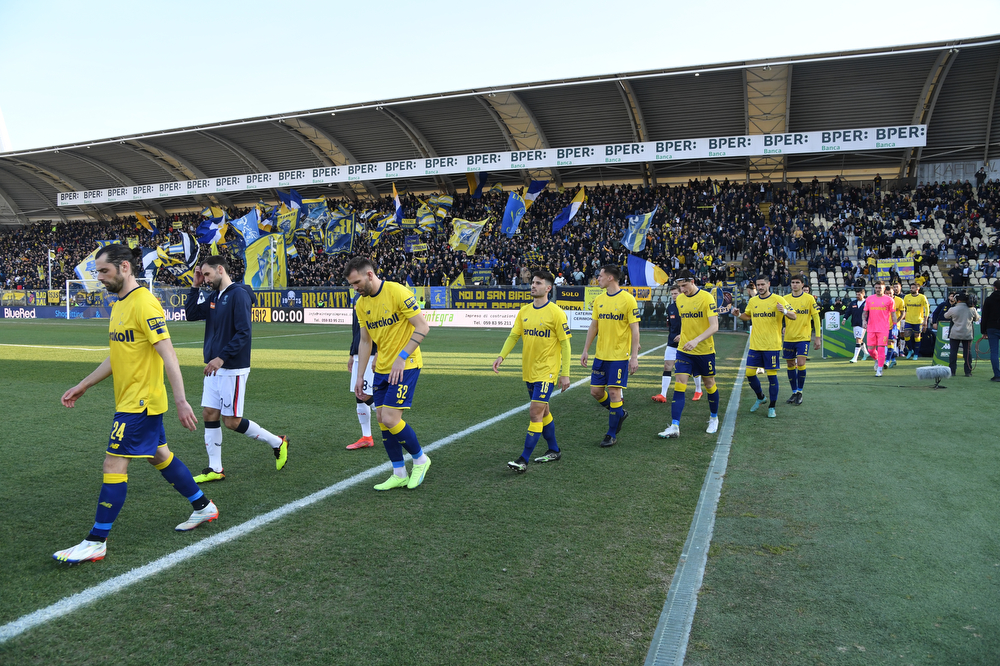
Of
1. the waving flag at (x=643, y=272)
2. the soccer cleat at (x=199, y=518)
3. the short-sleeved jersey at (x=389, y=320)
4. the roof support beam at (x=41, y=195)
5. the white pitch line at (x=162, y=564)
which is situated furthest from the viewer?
the roof support beam at (x=41, y=195)

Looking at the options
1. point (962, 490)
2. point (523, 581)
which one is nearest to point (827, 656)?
point (523, 581)

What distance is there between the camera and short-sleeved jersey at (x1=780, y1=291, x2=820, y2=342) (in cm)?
962

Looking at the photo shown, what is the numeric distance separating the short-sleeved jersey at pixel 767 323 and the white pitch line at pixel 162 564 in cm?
555

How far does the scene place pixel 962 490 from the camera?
5215 millimetres

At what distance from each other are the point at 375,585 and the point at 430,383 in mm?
8320

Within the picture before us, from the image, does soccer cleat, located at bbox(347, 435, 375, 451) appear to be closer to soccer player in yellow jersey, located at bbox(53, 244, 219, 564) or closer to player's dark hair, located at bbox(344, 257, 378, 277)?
player's dark hair, located at bbox(344, 257, 378, 277)

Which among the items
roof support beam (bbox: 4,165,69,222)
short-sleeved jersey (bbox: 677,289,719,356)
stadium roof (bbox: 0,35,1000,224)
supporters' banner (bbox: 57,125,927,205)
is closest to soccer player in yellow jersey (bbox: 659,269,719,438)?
short-sleeved jersey (bbox: 677,289,719,356)

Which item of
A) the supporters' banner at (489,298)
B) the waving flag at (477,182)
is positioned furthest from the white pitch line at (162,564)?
the waving flag at (477,182)

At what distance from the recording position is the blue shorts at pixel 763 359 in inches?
341

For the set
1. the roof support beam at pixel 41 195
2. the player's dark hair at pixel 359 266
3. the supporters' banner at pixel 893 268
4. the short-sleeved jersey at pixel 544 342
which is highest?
the roof support beam at pixel 41 195

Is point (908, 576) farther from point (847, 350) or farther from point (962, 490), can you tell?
point (847, 350)

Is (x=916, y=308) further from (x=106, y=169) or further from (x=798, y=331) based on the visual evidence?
(x=106, y=169)

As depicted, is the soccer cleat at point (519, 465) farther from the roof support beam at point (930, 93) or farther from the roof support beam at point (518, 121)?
the roof support beam at point (930, 93)

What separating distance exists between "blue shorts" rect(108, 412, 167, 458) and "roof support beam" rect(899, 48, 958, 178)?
3486 centimetres
